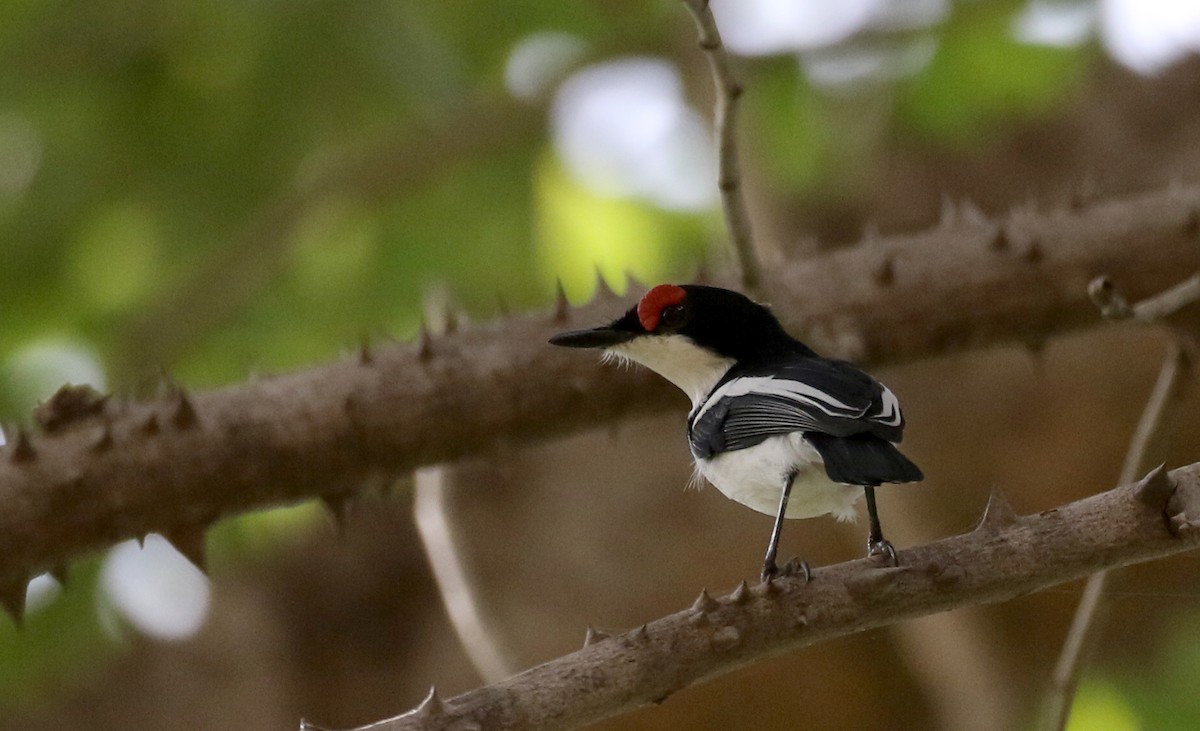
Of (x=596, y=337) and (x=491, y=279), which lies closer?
(x=596, y=337)

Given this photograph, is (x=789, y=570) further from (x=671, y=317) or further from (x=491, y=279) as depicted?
(x=491, y=279)

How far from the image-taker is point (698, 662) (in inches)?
66.2

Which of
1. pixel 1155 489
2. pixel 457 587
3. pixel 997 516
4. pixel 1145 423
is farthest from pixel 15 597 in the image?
pixel 1145 423

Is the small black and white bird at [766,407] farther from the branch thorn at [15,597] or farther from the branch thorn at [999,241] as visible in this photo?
the branch thorn at [15,597]

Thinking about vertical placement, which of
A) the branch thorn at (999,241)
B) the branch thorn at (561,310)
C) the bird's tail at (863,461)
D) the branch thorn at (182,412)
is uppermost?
the branch thorn at (561,310)

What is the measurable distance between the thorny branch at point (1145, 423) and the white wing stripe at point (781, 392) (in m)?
0.40

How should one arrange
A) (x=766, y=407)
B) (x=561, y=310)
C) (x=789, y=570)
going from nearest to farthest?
(x=789, y=570), (x=766, y=407), (x=561, y=310)

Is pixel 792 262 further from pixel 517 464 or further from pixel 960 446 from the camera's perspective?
pixel 517 464

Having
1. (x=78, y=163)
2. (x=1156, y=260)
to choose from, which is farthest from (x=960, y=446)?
(x=78, y=163)

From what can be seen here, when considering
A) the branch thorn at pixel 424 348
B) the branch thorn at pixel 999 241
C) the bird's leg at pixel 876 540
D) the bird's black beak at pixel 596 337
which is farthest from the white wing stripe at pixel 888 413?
the branch thorn at pixel 999 241

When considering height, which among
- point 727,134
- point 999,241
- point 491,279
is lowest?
point 727,134

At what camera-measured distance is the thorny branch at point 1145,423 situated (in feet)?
7.23

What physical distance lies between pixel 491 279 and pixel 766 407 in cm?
386

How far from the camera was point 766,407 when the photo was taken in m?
2.24
